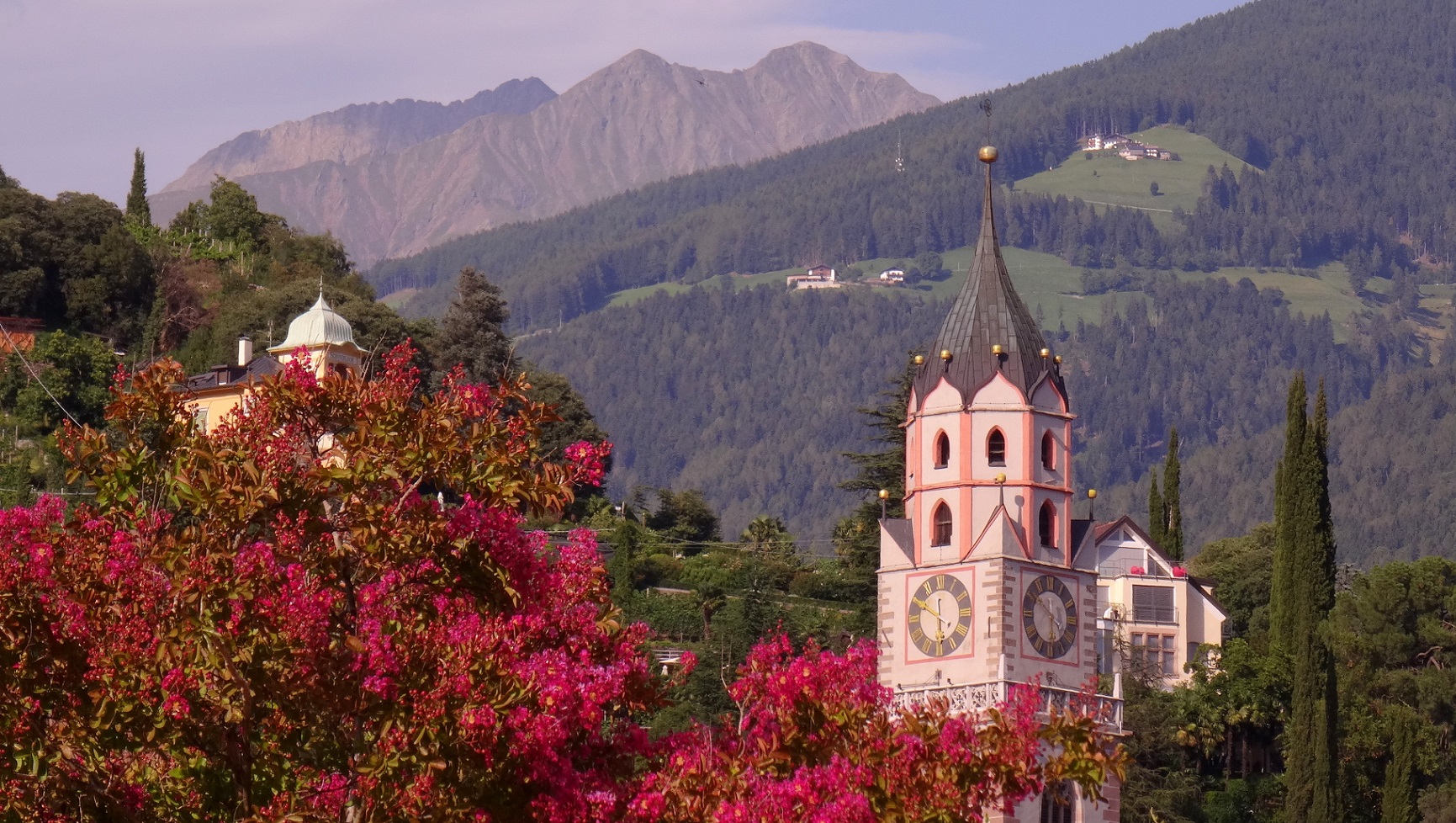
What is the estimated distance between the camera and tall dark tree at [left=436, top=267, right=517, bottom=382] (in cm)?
12212

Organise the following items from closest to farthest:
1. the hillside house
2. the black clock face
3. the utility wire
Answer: the black clock face, the utility wire, the hillside house

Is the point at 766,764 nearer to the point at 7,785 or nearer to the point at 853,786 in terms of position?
the point at 853,786

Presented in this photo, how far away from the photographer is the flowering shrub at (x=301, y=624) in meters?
25.3

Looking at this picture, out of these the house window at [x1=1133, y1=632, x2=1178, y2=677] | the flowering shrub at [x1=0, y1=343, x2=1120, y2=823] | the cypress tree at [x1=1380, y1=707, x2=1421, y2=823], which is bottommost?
the cypress tree at [x1=1380, y1=707, x2=1421, y2=823]

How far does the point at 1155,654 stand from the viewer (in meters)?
100

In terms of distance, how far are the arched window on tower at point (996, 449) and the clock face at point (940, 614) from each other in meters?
2.91

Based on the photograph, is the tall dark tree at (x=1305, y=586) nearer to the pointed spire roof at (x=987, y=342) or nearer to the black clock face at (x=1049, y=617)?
the black clock face at (x=1049, y=617)

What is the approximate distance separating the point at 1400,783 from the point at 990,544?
73.8 ft

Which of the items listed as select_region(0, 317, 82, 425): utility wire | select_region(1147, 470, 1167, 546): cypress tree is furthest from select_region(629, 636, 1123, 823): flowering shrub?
select_region(1147, 470, 1167, 546): cypress tree

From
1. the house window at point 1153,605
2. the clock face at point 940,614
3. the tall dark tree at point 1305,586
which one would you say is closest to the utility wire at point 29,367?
the house window at point 1153,605

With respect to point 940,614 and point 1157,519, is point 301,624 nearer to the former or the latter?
point 940,614

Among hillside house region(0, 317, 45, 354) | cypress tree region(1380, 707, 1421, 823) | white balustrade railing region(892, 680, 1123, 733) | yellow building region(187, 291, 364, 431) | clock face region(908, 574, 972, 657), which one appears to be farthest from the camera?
hillside house region(0, 317, 45, 354)

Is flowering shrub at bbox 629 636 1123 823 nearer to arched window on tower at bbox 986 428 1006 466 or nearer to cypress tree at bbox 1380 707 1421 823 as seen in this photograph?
arched window on tower at bbox 986 428 1006 466

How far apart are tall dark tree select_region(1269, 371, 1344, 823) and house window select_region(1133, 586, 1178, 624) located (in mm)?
7375
